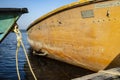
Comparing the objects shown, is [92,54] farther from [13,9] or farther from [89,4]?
[13,9]

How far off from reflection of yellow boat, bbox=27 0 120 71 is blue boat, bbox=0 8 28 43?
7.79 ft

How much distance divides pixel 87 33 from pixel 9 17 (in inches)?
107

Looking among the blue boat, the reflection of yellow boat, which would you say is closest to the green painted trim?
the blue boat

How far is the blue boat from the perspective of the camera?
5004mm

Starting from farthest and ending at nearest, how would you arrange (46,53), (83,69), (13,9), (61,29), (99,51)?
(46,53), (61,29), (83,69), (99,51), (13,9)

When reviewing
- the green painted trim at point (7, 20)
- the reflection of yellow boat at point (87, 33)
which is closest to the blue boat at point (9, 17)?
the green painted trim at point (7, 20)

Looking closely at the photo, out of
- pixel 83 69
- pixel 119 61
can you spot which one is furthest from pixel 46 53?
pixel 119 61

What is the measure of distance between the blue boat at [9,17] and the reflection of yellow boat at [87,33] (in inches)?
93.5

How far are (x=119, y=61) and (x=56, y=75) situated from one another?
2.38m

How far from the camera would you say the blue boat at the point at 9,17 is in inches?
197

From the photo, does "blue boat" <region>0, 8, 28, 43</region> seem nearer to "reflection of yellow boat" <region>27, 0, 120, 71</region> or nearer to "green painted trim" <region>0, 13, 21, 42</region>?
"green painted trim" <region>0, 13, 21, 42</region>

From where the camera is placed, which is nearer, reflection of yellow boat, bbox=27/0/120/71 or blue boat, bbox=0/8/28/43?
blue boat, bbox=0/8/28/43

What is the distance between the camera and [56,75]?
24.7 ft

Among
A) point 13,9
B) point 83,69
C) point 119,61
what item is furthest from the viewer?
point 83,69
